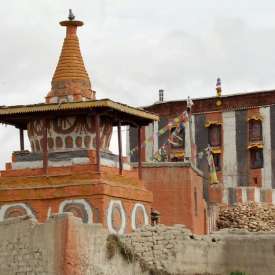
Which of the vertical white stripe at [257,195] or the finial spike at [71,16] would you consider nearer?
the finial spike at [71,16]

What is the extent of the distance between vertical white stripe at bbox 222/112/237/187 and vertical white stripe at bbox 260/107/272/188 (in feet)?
5.84

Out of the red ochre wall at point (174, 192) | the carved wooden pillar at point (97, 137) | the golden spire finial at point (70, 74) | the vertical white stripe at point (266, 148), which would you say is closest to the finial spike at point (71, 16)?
the golden spire finial at point (70, 74)

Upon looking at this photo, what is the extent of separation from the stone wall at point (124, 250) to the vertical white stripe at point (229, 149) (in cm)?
3279

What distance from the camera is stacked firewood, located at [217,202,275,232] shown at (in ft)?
209

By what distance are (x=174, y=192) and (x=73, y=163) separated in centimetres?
1071

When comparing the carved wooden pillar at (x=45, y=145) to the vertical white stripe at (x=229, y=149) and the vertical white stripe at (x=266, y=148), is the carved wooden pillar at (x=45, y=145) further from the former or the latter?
the vertical white stripe at (x=229, y=149)

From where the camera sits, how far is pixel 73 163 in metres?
46.6

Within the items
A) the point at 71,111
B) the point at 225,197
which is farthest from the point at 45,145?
the point at 225,197

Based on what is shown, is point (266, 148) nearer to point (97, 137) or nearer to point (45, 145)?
point (45, 145)

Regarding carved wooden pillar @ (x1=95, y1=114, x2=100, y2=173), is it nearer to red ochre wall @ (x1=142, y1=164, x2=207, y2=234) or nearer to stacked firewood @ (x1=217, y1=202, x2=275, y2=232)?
red ochre wall @ (x1=142, y1=164, x2=207, y2=234)

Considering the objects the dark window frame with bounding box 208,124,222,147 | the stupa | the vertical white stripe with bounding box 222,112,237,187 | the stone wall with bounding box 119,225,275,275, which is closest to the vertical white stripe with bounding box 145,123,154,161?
the dark window frame with bounding box 208,124,222,147

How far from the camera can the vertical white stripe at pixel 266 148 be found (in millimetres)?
76713

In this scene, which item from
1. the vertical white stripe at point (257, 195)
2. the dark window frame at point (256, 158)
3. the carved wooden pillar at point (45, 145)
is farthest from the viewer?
the dark window frame at point (256, 158)

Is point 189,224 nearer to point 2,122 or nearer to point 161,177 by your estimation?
point 161,177
